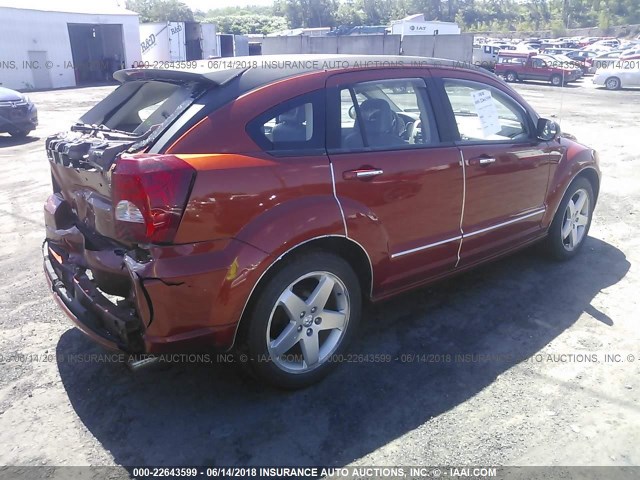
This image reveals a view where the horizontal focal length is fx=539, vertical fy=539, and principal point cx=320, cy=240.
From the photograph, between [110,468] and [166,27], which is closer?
[110,468]

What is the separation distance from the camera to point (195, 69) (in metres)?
3.18

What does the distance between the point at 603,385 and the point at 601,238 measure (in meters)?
2.83

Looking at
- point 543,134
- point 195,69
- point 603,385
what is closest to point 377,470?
point 603,385

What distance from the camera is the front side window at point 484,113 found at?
385 cm

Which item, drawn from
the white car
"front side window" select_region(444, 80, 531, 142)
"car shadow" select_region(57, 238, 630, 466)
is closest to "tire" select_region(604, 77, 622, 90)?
the white car

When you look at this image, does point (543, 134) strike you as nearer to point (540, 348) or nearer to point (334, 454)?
point (540, 348)

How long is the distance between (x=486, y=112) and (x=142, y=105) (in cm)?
248

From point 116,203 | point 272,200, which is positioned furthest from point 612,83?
point 116,203

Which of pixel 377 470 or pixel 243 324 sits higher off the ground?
pixel 243 324

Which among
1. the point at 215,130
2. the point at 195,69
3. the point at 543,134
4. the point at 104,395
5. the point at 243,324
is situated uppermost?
the point at 195,69

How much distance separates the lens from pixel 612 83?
1061 inches

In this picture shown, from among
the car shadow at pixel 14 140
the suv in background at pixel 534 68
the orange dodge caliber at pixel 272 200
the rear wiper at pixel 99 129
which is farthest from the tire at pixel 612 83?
the rear wiper at pixel 99 129

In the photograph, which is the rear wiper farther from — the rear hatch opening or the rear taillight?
the rear taillight
